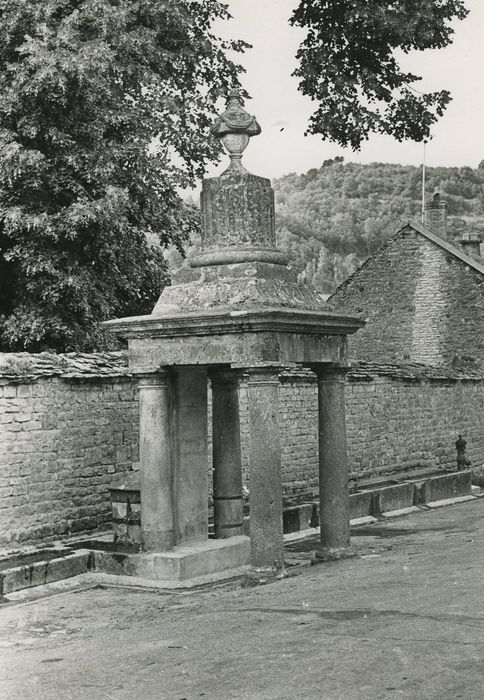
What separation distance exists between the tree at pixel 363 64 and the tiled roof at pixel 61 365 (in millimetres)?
9025

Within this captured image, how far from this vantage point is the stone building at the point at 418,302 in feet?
101

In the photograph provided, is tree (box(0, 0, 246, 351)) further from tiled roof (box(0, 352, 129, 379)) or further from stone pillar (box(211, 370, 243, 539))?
stone pillar (box(211, 370, 243, 539))

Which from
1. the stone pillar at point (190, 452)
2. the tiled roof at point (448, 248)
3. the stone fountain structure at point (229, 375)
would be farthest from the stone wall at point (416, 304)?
the stone pillar at point (190, 452)

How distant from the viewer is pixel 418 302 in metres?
31.5

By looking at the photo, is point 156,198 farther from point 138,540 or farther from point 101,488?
point 138,540

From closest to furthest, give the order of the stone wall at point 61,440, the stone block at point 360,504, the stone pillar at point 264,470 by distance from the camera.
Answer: the stone pillar at point 264,470
the stone wall at point 61,440
the stone block at point 360,504

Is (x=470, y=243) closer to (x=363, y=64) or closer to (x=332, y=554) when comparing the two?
(x=363, y=64)

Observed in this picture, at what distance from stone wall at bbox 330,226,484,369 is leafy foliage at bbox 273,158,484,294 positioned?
51.5ft

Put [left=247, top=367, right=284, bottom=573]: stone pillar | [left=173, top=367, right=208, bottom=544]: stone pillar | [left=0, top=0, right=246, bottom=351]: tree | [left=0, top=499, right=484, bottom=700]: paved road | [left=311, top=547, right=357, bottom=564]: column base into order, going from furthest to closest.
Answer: [left=0, top=0, right=246, bottom=351]: tree < [left=173, top=367, right=208, bottom=544]: stone pillar < [left=311, top=547, right=357, bottom=564]: column base < [left=247, top=367, right=284, bottom=573]: stone pillar < [left=0, top=499, right=484, bottom=700]: paved road

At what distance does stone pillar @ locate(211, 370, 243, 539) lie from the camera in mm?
12555

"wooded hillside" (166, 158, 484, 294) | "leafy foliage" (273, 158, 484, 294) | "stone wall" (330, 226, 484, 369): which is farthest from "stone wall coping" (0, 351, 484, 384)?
"leafy foliage" (273, 158, 484, 294)

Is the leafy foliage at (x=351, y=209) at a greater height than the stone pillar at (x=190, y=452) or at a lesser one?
greater

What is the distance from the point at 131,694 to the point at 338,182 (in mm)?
59750

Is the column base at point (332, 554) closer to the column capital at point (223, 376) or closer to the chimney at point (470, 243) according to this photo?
the column capital at point (223, 376)
